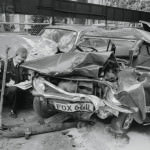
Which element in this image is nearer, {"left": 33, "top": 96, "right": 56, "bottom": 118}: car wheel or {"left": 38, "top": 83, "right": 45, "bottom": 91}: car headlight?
{"left": 38, "top": 83, "right": 45, "bottom": 91}: car headlight

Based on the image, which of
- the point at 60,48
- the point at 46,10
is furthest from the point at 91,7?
the point at 60,48

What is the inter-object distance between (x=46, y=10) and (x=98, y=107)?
39.6 ft

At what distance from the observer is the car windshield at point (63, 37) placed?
5848 mm

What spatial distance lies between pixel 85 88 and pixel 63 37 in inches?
85.9

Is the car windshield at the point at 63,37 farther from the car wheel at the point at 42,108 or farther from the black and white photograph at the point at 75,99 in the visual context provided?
the car wheel at the point at 42,108

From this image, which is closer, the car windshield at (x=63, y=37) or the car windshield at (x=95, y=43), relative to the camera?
the car windshield at (x=63, y=37)

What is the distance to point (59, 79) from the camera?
4.54 metres

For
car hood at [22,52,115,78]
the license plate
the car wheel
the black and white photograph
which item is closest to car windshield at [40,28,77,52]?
the black and white photograph

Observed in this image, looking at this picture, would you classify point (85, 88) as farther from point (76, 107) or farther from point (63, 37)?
point (63, 37)

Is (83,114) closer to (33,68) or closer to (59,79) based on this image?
(59,79)

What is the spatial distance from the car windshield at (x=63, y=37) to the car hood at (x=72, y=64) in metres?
1.20

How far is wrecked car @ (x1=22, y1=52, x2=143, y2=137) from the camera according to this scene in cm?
406

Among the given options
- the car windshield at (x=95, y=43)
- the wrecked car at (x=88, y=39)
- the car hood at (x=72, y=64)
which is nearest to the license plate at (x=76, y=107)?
the car hood at (x=72, y=64)

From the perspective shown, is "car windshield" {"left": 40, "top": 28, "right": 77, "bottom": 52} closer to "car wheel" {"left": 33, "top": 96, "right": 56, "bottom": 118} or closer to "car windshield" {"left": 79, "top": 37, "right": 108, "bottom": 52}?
"car windshield" {"left": 79, "top": 37, "right": 108, "bottom": 52}
